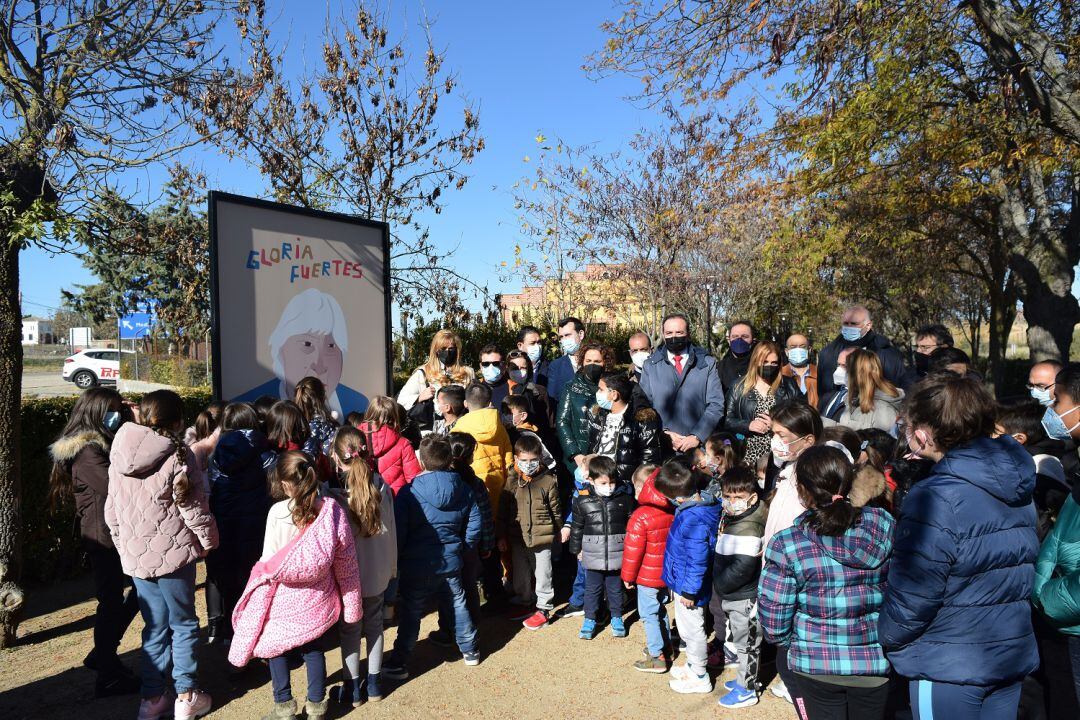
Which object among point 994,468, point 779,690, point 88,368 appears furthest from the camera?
point 88,368

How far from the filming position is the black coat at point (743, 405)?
559 cm

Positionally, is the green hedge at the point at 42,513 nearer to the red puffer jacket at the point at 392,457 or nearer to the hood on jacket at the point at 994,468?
the red puffer jacket at the point at 392,457

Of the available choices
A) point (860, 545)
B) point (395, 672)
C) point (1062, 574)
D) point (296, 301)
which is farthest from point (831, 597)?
point (296, 301)

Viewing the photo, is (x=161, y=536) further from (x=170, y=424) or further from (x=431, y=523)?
(x=431, y=523)

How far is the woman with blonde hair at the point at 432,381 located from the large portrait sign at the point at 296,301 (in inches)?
29.1

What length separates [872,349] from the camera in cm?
600

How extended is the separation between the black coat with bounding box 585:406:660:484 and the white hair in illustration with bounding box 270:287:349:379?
269 centimetres

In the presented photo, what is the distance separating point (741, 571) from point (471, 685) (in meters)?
1.80

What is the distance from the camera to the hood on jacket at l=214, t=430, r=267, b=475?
4.45 metres

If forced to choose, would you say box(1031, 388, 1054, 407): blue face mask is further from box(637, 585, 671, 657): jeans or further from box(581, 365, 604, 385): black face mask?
box(581, 365, 604, 385): black face mask

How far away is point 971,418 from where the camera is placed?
2.58 metres

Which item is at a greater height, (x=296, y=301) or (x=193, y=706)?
(x=296, y=301)

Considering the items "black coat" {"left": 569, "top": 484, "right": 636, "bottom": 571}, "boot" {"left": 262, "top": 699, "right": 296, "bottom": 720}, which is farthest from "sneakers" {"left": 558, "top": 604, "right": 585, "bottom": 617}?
"boot" {"left": 262, "top": 699, "right": 296, "bottom": 720}

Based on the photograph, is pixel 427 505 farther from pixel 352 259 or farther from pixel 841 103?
pixel 841 103
